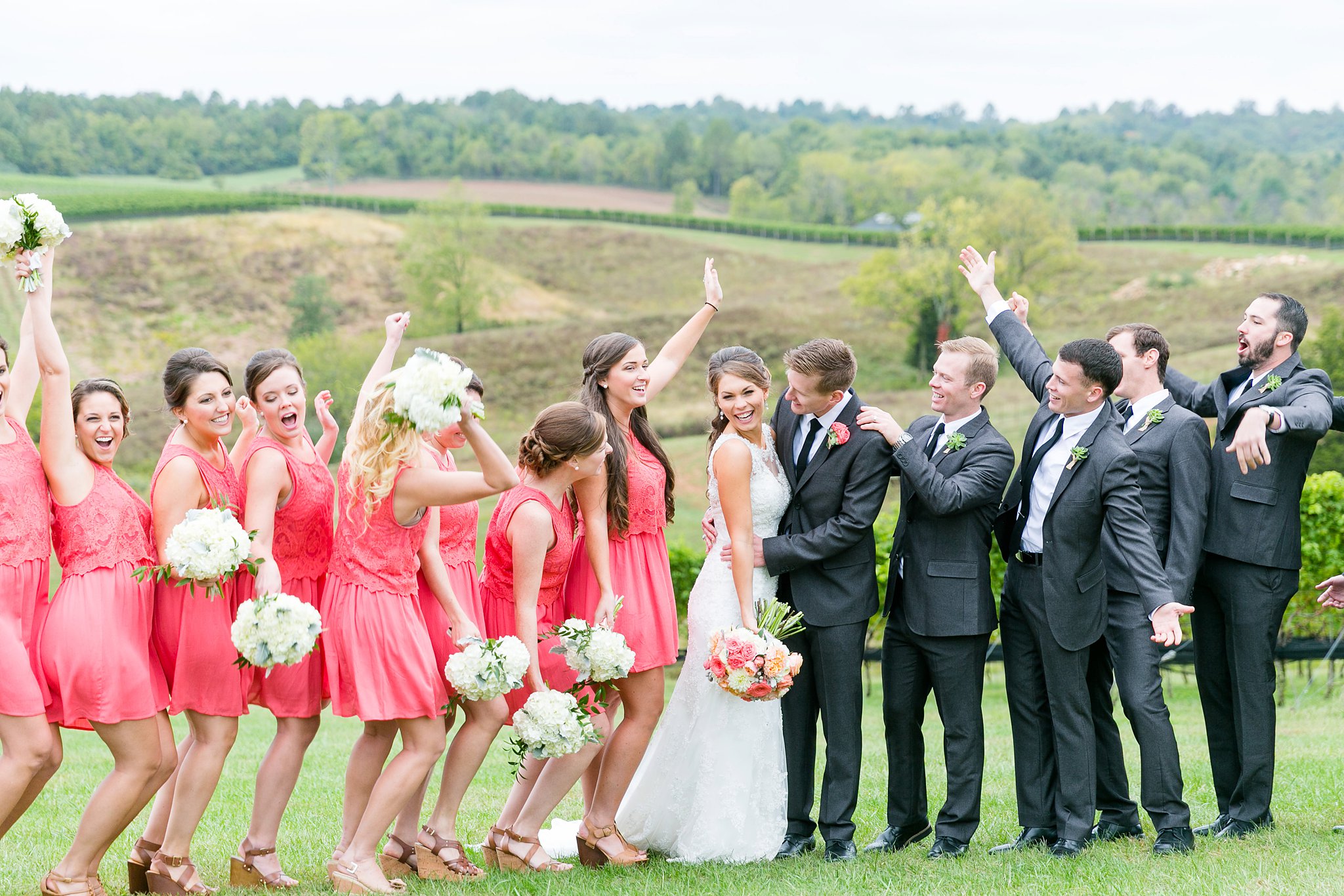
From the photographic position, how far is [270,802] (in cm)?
531

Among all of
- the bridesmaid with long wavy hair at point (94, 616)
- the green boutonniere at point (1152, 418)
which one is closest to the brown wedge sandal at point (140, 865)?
the bridesmaid with long wavy hair at point (94, 616)

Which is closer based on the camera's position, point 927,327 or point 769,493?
point 769,493

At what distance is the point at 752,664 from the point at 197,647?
2.52m

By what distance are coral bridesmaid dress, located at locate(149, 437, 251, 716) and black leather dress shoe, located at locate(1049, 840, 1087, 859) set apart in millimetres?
3911

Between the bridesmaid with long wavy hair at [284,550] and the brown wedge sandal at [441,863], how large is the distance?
0.59 m

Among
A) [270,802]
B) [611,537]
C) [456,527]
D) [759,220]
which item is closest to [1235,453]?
[611,537]

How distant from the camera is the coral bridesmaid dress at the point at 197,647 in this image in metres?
5.16

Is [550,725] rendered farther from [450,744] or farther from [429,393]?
[429,393]

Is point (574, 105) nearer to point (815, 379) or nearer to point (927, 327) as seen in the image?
point (927, 327)

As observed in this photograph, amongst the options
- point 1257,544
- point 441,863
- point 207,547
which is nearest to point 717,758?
point 441,863

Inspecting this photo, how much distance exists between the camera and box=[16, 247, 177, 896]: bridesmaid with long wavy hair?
4895 mm

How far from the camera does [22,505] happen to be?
4883 mm

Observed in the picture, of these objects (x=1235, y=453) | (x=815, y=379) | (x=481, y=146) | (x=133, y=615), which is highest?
(x=481, y=146)

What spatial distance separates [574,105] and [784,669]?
474 feet
